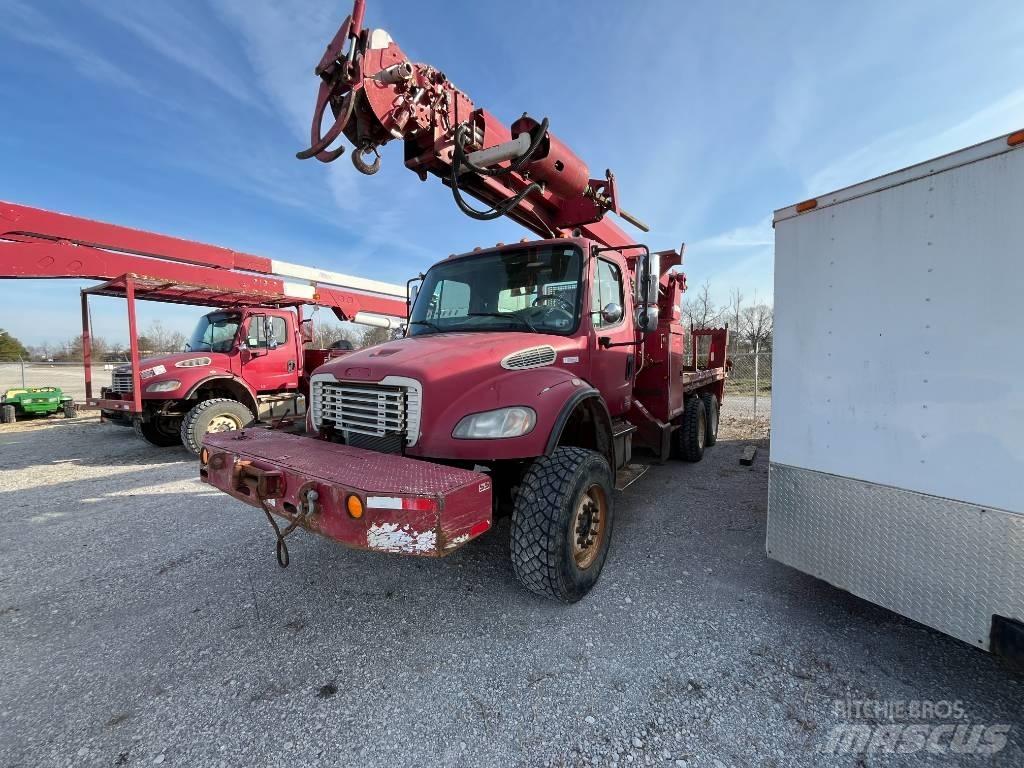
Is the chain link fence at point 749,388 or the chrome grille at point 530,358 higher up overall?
the chrome grille at point 530,358

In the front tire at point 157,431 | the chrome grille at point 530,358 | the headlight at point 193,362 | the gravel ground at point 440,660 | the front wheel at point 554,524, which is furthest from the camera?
the front tire at point 157,431

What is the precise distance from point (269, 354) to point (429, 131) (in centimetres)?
617

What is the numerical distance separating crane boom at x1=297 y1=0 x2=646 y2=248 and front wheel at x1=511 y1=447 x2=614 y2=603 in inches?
91.8

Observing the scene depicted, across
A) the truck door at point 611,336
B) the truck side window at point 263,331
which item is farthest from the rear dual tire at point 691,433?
the truck side window at point 263,331

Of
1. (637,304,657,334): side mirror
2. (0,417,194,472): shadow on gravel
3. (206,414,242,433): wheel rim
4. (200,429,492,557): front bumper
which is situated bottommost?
(0,417,194,472): shadow on gravel

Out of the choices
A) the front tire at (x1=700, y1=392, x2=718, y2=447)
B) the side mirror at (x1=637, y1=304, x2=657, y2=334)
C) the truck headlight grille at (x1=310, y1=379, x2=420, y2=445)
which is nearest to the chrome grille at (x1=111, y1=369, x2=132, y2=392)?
the truck headlight grille at (x1=310, y1=379, x2=420, y2=445)

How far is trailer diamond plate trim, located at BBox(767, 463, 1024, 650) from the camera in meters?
1.87

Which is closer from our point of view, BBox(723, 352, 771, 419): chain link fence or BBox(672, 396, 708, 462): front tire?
BBox(672, 396, 708, 462): front tire

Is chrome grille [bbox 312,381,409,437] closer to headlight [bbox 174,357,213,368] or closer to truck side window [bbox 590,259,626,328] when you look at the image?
truck side window [bbox 590,259,626,328]

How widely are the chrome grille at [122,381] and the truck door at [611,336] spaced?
7.77 metres

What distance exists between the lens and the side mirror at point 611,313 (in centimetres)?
344

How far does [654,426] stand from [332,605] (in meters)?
3.47

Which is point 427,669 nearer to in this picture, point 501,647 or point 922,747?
point 501,647

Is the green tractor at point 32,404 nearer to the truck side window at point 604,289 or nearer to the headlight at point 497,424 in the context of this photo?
the headlight at point 497,424
